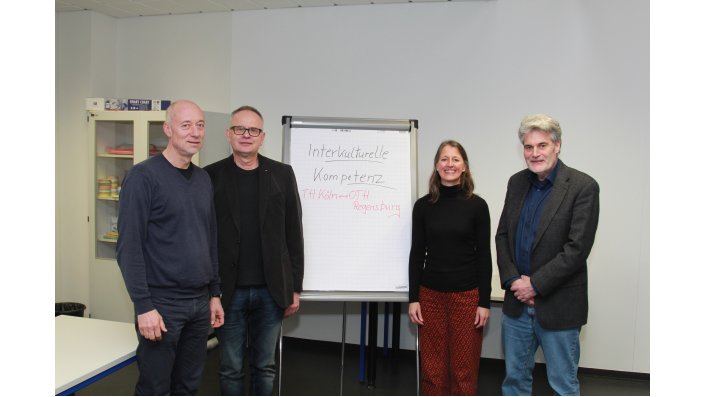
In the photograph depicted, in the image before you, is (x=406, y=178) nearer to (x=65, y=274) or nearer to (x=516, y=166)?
(x=516, y=166)

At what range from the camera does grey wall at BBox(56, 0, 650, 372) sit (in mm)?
3316

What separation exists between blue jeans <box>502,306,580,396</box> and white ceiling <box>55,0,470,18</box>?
2435mm

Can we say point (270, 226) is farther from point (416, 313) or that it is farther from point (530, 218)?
point (530, 218)

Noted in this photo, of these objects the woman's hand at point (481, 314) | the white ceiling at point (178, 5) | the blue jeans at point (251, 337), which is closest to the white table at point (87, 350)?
the blue jeans at point (251, 337)

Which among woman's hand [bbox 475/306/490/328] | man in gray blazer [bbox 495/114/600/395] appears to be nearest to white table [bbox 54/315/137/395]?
woman's hand [bbox 475/306/490/328]

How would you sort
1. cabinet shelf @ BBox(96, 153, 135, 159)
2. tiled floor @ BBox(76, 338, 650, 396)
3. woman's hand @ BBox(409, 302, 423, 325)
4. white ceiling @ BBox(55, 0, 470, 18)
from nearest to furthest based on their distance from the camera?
woman's hand @ BBox(409, 302, 423, 325)
tiled floor @ BBox(76, 338, 650, 396)
white ceiling @ BBox(55, 0, 470, 18)
cabinet shelf @ BBox(96, 153, 135, 159)

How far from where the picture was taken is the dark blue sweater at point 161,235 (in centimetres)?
182

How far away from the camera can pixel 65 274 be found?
170 inches

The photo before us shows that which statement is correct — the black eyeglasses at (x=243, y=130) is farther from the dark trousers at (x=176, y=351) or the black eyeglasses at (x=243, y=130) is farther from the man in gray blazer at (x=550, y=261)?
the man in gray blazer at (x=550, y=261)

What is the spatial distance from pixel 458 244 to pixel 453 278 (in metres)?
0.16

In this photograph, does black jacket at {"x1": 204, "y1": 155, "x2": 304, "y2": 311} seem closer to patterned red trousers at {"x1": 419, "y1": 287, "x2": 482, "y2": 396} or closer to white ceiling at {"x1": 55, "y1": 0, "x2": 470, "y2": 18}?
patterned red trousers at {"x1": 419, "y1": 287, "x2": 482, "y2": 396}

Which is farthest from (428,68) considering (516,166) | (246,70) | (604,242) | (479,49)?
(604,242)

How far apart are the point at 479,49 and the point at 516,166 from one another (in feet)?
2.81

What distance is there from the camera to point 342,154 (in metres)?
2.82
